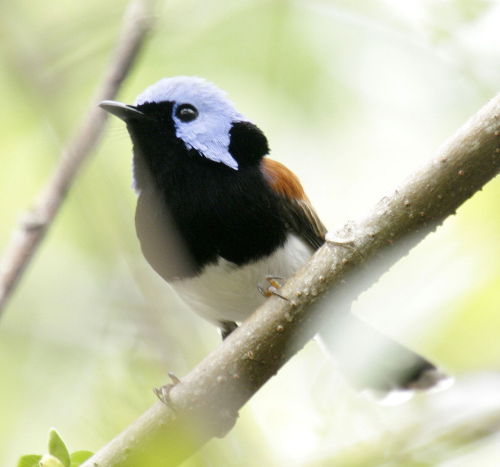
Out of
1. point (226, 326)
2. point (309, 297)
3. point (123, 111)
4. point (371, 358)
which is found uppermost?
point (123, 111)

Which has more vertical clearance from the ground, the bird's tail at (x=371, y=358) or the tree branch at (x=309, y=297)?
the bird's tail at (x=371, y=358)

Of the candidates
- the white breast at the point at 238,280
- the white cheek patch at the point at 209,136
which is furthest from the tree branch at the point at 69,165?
the white breast at the point at 238,280

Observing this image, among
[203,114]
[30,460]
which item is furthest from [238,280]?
[30,460]

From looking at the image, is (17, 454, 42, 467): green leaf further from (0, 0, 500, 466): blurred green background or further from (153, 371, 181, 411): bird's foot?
(153, 371, 181, 411): bird's foot

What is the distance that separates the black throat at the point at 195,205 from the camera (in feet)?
13.6

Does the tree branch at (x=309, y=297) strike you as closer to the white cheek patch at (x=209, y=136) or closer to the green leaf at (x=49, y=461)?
the green leaf at (x=49, y=461)

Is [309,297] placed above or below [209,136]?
below

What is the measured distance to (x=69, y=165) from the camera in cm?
321

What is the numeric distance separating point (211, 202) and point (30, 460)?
6.98 feet

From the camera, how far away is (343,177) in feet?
19.6

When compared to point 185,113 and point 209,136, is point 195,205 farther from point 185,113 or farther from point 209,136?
point 185,113

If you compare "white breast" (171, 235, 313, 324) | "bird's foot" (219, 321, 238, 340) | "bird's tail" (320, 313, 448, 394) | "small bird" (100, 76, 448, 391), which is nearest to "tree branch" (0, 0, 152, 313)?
"small bird" (100, 76, 448, 391)

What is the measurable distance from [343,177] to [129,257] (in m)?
3.10

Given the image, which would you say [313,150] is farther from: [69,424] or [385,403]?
[69,424]
